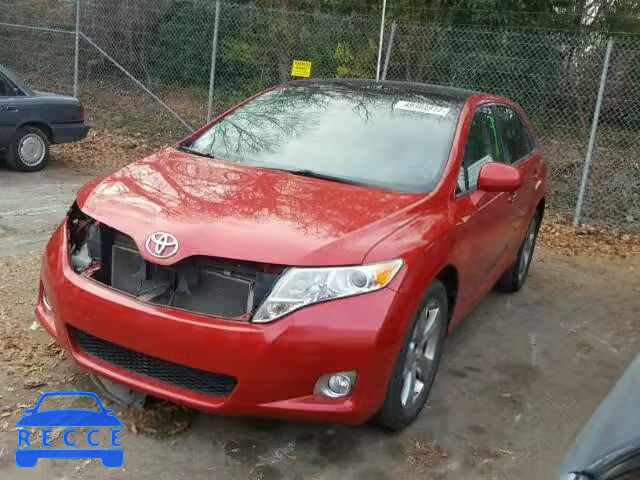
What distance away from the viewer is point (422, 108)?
435 cm

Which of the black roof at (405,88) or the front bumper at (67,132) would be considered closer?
the black roof at (405,88)

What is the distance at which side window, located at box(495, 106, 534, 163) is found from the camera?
199 inches

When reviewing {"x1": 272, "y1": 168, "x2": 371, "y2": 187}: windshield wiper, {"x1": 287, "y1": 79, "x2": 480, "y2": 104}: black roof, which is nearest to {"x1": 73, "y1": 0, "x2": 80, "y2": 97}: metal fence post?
{"x1": 287, "y1": 79, "x2": 480, "y2": 104}: black roof

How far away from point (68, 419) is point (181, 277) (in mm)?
961

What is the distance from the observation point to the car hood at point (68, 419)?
3.28 m

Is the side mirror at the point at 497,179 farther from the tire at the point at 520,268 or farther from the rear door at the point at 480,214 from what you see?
the tire at the point at 520,268

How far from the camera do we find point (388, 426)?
11.1 ft

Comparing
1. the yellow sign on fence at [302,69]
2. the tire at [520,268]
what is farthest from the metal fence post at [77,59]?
the tire at [520,268]

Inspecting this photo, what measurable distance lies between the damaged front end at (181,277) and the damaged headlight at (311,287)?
47 mm

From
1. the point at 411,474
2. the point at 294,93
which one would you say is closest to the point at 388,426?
the point at 411,474

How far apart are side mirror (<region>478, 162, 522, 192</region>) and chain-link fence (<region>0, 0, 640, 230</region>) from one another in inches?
204

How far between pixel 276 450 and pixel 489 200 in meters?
2.00

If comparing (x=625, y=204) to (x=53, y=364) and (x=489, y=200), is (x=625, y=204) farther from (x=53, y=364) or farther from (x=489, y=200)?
(x=53, y=364)

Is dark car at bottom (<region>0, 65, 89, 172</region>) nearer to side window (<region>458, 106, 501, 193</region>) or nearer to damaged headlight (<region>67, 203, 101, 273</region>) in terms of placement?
damaged headlight (<region>67, 203, 101, 273</region>)
